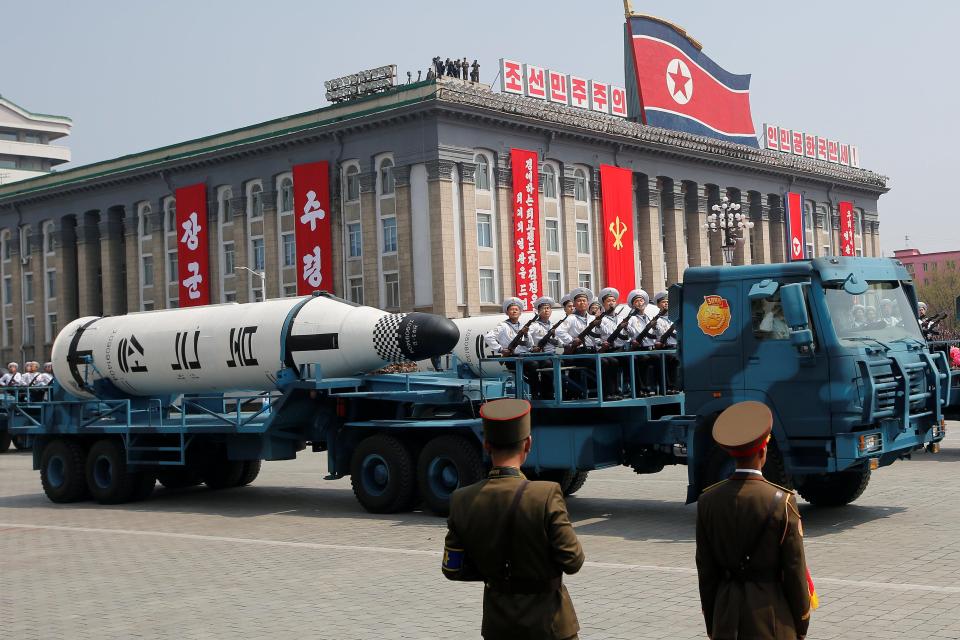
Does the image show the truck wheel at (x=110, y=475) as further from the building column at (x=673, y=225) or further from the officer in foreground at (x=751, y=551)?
the building column at (x=673, y=225)

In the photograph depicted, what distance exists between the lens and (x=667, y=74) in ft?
216

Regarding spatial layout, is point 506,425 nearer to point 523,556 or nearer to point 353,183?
point 523,556

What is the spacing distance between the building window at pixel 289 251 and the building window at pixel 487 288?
1077cm

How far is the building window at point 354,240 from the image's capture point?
57562mm

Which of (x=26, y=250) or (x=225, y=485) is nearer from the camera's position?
(x=225, y=485)

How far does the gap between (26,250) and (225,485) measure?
5990 centimetres

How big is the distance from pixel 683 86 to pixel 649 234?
886 cm

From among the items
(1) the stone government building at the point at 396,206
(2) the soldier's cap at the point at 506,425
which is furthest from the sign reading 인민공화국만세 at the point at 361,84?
(2) the soldier's cap at the point at 506,425

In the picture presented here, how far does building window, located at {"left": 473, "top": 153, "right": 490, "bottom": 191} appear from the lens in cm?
5625

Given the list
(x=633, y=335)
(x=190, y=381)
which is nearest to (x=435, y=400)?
(x=633, y=335)

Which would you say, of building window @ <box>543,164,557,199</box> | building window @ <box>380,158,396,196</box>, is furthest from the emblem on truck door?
building window @ <box>543,164,557,199</box>

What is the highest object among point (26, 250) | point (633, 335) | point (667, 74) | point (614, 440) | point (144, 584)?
point (667, 74)

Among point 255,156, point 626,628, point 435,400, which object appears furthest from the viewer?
point 255,156

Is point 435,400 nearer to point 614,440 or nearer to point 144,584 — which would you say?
point 614,440
